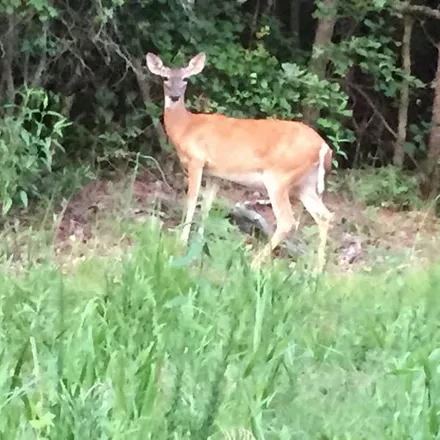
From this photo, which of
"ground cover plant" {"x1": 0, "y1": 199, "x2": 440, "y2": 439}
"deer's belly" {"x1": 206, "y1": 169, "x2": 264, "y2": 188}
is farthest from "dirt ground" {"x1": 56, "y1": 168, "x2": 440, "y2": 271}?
"ground cover plant" {"x1": 0, "y1": 199, "x2": 440, "y2": 439}

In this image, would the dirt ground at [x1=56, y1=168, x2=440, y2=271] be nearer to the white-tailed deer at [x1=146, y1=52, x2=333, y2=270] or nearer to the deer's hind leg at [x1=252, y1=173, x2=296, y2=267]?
the deer's hind leg at [x1=252, y1=173, x2=296, y2=267]

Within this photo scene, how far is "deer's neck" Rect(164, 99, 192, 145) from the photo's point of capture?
27.6ft

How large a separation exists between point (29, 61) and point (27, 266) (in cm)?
537

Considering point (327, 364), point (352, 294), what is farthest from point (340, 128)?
point (327, 364)

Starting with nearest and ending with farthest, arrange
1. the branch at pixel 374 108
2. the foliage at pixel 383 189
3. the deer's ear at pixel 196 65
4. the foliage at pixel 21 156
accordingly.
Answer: the foliage at pixel 21 156, the deer's ear at pixel 196 65, the foliage at pixel 383 189, the branch at pixel 374 108

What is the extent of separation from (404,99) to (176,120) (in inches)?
129

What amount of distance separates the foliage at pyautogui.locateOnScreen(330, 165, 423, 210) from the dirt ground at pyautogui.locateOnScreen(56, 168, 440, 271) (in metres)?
0.12

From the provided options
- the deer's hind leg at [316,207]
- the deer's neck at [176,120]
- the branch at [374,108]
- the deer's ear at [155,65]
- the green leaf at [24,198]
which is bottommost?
the branch at [374,108]

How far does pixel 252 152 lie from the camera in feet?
26.9

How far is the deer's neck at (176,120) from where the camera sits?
8.42 m

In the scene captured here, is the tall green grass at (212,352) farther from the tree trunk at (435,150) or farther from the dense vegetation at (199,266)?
the tree trunk at (435,150)

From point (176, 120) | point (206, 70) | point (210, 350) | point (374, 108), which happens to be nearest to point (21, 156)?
point (176, 120)

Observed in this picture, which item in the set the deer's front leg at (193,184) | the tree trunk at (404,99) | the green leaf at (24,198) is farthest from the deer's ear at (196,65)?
the tree trunk at (404,99)

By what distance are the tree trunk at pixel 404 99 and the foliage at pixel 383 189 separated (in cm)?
86
